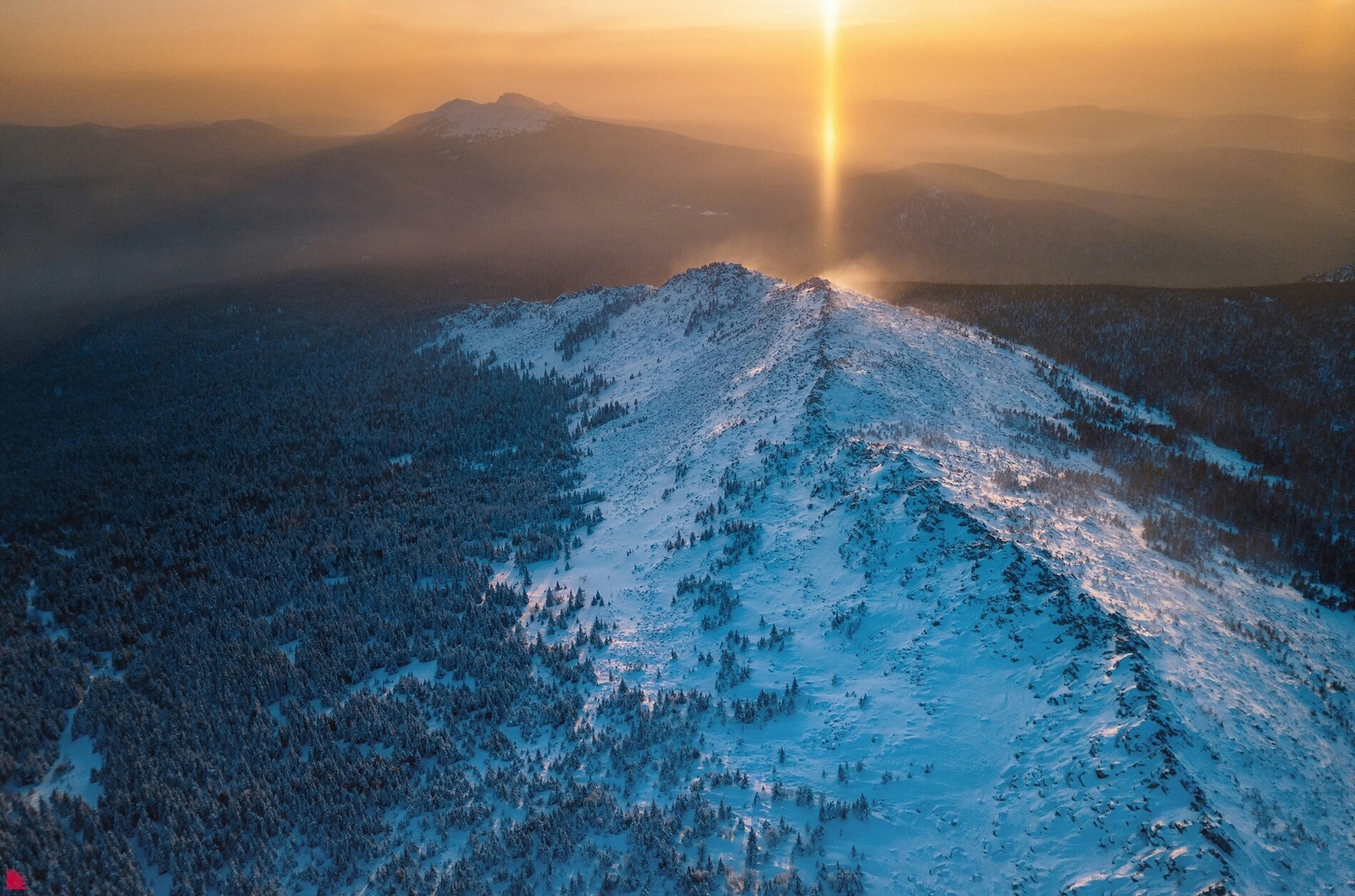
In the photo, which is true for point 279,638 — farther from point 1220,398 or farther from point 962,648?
point 1220,398

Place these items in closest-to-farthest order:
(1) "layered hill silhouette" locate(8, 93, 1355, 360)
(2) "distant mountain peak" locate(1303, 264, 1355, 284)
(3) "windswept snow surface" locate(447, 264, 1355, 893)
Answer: (3) "windswept snow surface" locate(447, 264, 1355, 893), (2) "distant mountain peak" locate(1303, 264, 1355, 284), (1) "layered hill silhouette" locate(8, 93, 1355, 360)

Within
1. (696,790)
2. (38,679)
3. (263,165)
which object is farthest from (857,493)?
(263,165)

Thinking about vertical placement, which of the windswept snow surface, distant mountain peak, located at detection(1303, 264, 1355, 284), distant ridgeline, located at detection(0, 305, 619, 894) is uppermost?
distant mountain peak, located at detection(1303, 264, 1355, 284)

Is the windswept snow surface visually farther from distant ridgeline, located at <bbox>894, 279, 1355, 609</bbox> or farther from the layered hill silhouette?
the layered hill silhouette

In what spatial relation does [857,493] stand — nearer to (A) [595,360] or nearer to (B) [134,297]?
(A) [595,360]

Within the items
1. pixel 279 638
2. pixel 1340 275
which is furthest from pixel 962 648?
pixel 1340 275

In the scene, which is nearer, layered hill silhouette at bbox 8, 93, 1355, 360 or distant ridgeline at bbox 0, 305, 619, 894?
distant ridgeline at bbox 0, 305, 619, 894

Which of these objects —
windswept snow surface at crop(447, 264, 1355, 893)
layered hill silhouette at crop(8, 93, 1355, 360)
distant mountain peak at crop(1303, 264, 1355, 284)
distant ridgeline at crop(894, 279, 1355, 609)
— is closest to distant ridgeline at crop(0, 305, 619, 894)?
windswept snow surface at crop(447, 264, 1355, 893)
